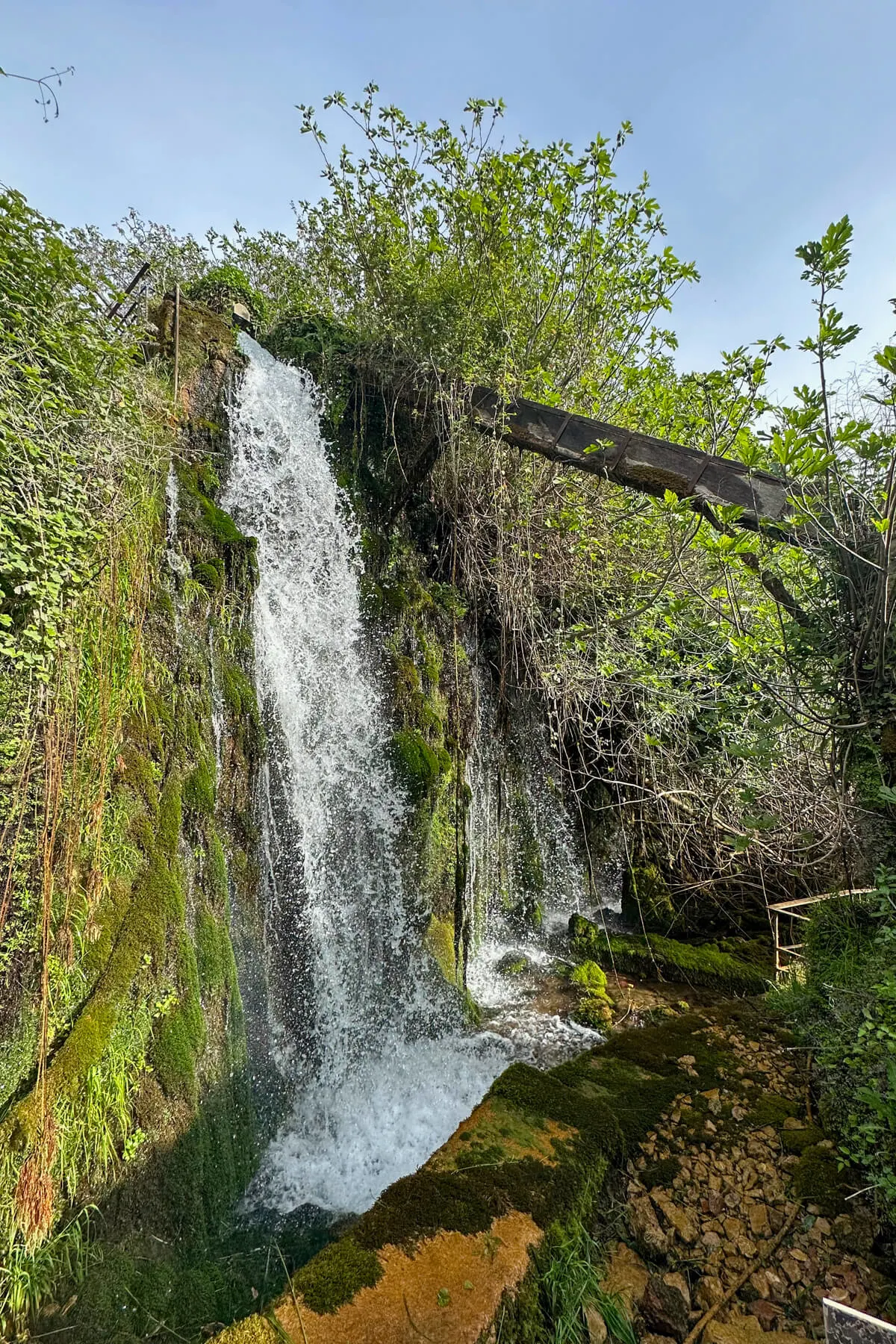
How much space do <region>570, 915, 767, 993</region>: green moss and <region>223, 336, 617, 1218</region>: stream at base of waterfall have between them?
0.53m

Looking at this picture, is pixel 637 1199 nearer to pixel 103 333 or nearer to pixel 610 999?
pixel 610 999

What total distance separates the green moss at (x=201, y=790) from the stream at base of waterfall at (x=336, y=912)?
715 mm

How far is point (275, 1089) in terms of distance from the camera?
4527 millimetres

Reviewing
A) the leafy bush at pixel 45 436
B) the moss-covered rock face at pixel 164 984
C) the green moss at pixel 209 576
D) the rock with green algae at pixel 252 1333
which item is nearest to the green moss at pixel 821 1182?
the rock with green algae at pixel 252 1333

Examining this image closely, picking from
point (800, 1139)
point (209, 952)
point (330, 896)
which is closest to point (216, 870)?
point (209, 952)

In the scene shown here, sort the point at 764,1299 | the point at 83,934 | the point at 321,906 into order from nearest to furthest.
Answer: the point at 764,1299, the point at 83,934, the point at 321,906

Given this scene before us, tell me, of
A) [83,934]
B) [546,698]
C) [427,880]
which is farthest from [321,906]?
[546,698]

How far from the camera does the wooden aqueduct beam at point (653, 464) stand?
3672 millimetres

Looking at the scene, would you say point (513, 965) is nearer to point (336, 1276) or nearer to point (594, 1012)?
point (594, 1012)

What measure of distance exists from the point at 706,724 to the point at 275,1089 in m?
6.10

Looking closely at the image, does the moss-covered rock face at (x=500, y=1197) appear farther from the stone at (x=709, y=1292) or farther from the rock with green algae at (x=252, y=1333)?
the stone at (x=709, y=1292)

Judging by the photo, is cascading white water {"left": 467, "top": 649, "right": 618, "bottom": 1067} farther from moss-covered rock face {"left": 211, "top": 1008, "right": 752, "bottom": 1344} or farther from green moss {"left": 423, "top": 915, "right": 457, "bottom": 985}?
moss-covered rock face {"left": 211, "top": 1008, "right": 752, "bottom": 1344}

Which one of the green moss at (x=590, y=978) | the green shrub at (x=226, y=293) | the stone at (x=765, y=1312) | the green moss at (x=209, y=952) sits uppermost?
the green shrub at (x=226, y=293)

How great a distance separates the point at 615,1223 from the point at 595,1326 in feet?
1.44
